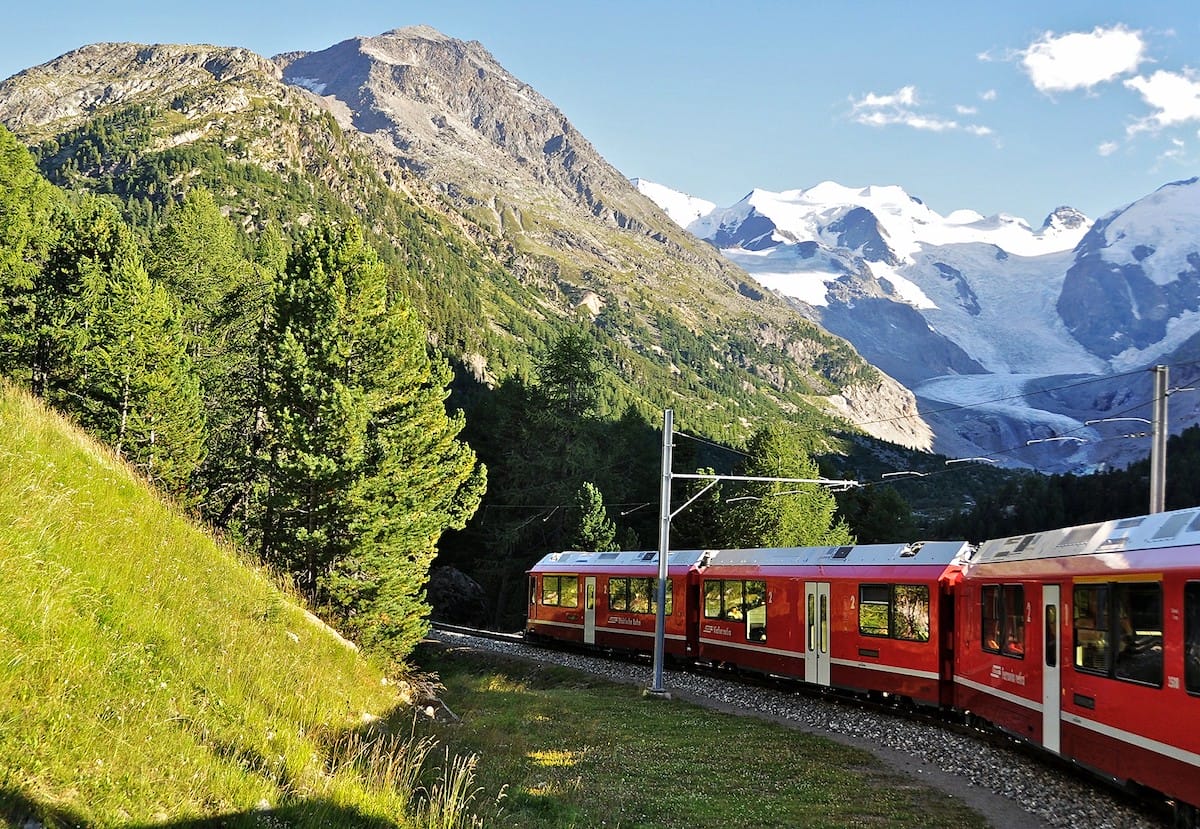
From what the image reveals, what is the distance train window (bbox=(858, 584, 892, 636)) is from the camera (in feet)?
70.8

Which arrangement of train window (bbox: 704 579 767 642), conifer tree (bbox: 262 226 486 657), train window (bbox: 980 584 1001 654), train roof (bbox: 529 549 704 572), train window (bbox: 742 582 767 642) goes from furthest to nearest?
train roof (bbox: 529 549 704 572)
conifer tree (bbox: 262 226 486 657)
train window (bbox: 704 579 767 642)
train window (bbox: 742 582 767 642)
train window (bbox: 980 584 1001 654)

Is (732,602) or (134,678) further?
(732,602)

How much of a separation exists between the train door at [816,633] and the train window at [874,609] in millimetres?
1235

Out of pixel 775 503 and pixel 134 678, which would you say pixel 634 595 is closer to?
pixel 134 678

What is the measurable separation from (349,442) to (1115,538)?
2211 cm

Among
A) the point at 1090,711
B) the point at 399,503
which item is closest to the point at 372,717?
the point at 1090,711

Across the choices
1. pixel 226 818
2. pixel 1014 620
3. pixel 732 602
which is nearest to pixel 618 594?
pixel 732 602

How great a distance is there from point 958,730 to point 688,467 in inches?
1876

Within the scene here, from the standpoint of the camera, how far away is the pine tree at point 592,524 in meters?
55.1

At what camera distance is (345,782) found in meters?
7.94

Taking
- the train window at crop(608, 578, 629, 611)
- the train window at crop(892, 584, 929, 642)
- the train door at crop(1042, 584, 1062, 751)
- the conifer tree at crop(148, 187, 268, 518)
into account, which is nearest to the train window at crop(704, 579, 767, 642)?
the train window at crop(608, 578, 629, 611)

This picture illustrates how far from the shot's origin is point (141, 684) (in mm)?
7496

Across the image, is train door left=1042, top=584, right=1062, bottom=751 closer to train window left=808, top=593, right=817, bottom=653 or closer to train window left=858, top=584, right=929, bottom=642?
train window left=858, top=584, right=929, bottom=642

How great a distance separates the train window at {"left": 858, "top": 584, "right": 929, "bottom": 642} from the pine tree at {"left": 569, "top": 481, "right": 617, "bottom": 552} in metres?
33.2
